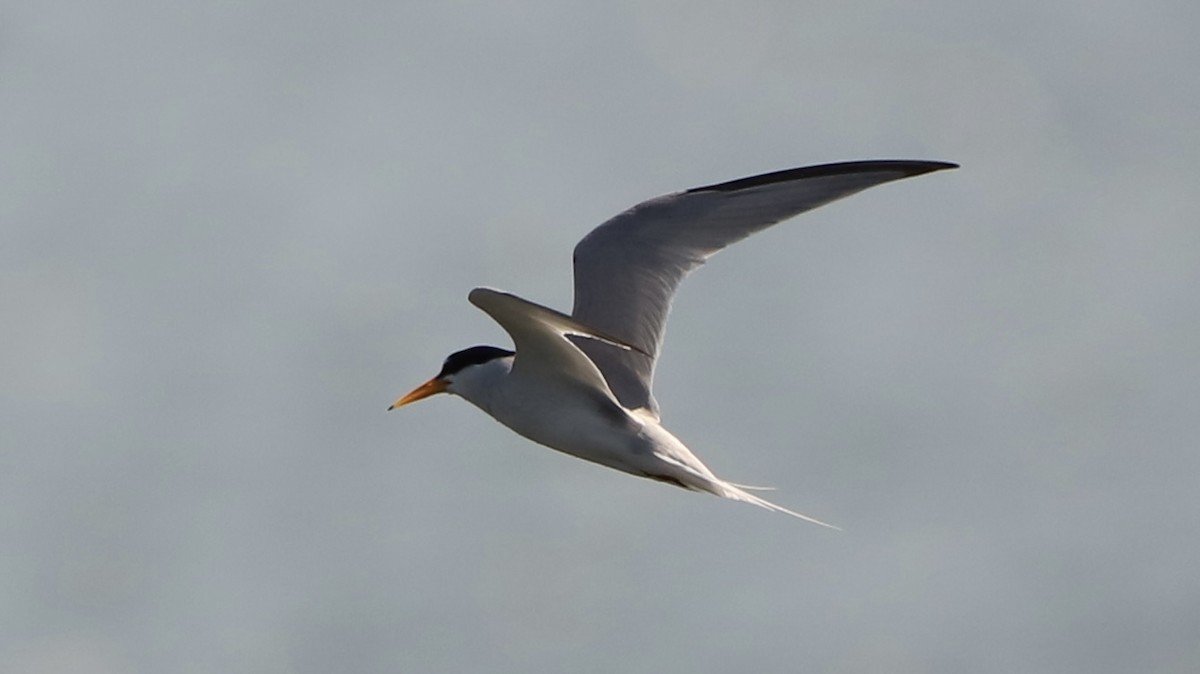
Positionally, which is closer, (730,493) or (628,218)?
(730,493)

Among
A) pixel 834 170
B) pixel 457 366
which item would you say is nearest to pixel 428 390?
pixel 457 366

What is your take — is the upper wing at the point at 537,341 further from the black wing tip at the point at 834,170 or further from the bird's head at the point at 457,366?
the black wing tip at the point at 834,170

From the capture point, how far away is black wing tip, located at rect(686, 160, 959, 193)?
391 inches

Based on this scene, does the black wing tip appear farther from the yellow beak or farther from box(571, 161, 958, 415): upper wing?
the yellow beak

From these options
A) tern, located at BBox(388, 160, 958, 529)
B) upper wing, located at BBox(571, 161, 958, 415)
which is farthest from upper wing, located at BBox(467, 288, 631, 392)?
upper wing, located at BBox(571, 161, 958, 415)

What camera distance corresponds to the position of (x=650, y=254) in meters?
11.3

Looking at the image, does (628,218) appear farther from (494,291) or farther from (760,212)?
(494,291)

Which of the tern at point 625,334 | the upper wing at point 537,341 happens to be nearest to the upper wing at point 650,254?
the tern at point 625,334

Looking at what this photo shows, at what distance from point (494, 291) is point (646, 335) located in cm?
282

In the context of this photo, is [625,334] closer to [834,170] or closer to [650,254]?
[650,254]

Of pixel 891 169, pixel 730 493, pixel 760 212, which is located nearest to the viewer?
pixel 730 493

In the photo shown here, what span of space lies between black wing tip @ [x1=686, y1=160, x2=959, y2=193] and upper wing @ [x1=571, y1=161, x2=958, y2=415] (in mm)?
11

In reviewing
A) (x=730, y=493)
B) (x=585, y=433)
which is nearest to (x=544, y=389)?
(x=585, y=433)

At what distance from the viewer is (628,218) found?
11.5m
